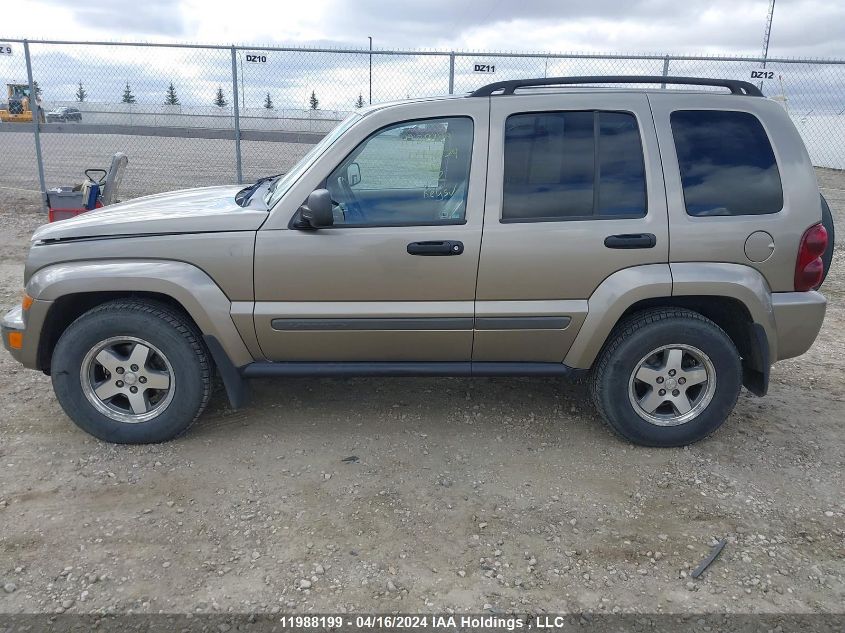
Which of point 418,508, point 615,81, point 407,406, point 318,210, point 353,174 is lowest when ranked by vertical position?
point 418,508

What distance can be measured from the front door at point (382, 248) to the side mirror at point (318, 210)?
0.10 metres

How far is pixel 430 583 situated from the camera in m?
2.85

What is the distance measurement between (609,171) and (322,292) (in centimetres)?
170

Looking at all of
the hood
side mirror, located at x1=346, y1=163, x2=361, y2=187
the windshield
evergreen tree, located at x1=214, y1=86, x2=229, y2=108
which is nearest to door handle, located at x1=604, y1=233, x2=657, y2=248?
side mirror, located at x1=346, y1=163, x2=361, y2=187

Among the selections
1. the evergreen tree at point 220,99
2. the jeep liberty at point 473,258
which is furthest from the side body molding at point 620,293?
the evergreen tree at point 220,99

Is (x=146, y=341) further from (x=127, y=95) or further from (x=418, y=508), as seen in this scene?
(x=127, y=95)

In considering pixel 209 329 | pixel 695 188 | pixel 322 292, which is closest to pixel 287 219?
pixel 322 292

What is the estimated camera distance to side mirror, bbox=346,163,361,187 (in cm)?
375

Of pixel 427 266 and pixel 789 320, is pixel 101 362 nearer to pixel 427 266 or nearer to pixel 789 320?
pixel 427 266

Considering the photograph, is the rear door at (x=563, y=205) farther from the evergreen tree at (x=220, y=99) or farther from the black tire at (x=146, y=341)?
the evergreen tree at (x=220, y=99)

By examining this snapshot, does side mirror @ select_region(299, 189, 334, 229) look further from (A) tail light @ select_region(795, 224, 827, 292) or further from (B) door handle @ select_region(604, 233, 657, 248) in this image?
(A) tail light @ select_region(795, 224, 827, 292)

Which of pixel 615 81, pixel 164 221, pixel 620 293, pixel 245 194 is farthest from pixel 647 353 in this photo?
pixel 164 221

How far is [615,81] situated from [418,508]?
8.42ft

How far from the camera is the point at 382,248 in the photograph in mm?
3631
